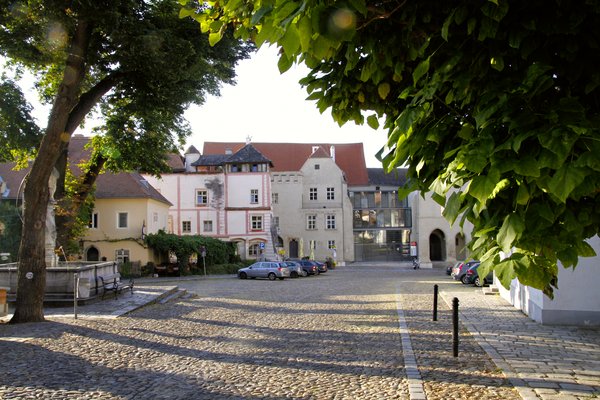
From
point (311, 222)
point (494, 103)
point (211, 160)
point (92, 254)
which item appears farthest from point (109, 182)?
point (494, 103)

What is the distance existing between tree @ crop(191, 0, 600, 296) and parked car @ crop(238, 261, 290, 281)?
1408 inches

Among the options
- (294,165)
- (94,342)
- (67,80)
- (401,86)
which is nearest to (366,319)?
(94,342)

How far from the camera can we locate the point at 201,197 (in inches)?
2320

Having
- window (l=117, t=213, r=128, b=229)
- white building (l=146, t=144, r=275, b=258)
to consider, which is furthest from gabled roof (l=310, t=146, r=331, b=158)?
window (l=117, t=213, r=128, b=229)

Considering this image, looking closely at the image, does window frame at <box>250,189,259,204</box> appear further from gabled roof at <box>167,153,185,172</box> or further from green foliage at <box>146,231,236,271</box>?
green foliage at <box>146,231,236,271</box>

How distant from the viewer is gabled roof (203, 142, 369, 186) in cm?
7581

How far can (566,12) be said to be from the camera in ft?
10.2

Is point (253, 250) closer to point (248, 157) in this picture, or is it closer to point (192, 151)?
point (248, 157)

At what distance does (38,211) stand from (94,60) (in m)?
5.04

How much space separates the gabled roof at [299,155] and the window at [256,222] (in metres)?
17.0

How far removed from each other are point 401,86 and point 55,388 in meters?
6.07

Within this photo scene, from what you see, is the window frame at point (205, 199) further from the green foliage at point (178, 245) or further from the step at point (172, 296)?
the step at point (172, 296)

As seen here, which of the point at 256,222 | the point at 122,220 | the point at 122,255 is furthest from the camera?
the point at 256,222

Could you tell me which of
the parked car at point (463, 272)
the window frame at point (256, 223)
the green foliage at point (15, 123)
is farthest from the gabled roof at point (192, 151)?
the green foliage at point (15, 123)
